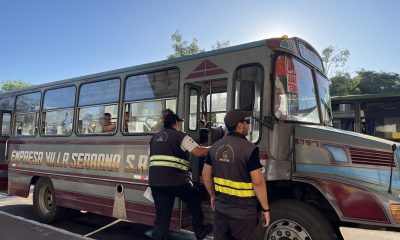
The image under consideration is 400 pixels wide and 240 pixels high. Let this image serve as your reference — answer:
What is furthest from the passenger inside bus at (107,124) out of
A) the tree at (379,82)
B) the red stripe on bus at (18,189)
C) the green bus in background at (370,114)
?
the tree at (379,82)

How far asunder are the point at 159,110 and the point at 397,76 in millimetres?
65131

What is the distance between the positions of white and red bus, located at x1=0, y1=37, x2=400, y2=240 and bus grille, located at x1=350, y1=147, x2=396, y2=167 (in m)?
0.01

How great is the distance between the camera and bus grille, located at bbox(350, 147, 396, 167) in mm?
4340

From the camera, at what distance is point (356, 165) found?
4410mm

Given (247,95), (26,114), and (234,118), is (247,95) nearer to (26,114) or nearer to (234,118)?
(234,118)

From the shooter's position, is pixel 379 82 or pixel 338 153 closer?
pixel 338 153

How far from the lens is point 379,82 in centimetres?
6016

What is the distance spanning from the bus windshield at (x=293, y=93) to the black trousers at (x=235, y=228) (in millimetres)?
1699

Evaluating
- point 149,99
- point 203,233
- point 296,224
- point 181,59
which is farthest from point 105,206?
point 296,224

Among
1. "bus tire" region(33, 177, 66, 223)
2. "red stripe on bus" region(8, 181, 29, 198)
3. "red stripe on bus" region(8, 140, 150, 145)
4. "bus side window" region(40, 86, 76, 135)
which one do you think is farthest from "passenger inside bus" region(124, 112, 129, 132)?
"red stripe on bus" region(8, 181, 29, 198)

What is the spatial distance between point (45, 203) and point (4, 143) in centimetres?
277

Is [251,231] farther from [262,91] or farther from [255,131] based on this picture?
[262,91]

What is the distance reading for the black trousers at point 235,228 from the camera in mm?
3594

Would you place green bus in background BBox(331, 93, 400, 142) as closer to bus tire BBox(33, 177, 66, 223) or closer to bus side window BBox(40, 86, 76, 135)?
bus side window BBox(40, 86, 76, 135)
